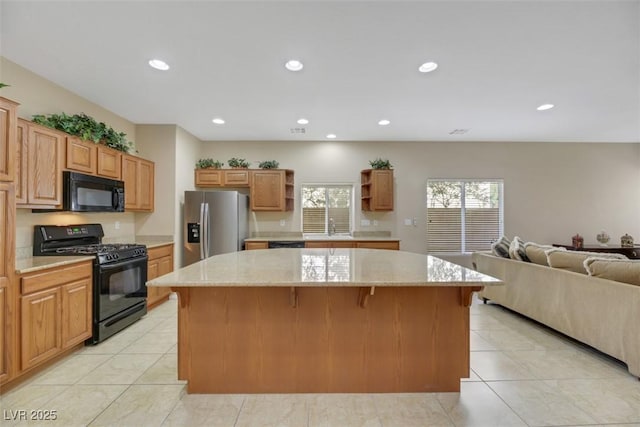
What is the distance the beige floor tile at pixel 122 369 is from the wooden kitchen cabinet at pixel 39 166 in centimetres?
156

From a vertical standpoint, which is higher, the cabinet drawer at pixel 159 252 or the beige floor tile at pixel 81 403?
the cabinet drawer at pixel 159 252

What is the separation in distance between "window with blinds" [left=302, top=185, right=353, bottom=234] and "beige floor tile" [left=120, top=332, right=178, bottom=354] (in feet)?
10.2

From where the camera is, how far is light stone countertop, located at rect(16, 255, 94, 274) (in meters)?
2.22

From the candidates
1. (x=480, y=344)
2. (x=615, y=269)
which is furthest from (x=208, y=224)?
(x=615, y=269)

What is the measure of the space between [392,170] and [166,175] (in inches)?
150

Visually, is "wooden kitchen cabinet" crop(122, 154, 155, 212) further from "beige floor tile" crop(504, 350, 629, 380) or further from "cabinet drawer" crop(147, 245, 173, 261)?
"beige floor tile" crop(504, 350, 629, 380)

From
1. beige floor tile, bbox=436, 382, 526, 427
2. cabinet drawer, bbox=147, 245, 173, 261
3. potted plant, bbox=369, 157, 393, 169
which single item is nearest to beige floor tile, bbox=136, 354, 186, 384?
cabinet drawer, bbox=147, 245, 173, 261

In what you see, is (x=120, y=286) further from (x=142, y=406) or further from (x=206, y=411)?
(x=206, y=411)

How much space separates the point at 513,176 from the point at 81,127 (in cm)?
685

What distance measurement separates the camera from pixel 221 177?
17.1ft

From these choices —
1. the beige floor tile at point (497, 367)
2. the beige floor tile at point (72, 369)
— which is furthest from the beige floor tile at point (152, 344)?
the beige floor tile at point (497, 367)

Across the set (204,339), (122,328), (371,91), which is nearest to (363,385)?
(204,339)

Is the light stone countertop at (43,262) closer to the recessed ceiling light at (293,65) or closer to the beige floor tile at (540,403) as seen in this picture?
the recessed ceiling light at (293,65)

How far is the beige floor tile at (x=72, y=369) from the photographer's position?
7.45ft
